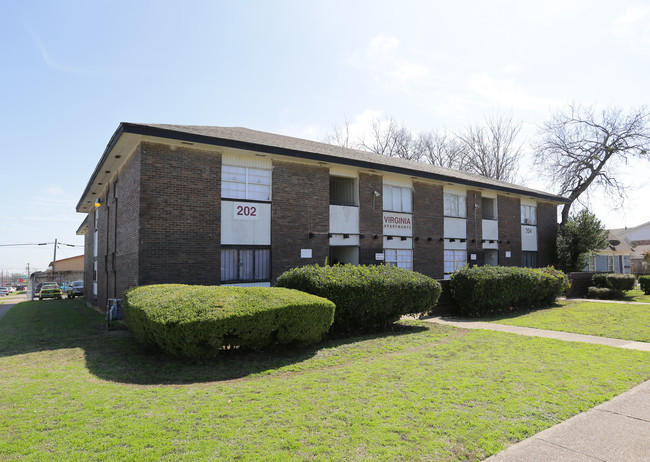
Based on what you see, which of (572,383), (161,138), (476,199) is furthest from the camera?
(476,199)

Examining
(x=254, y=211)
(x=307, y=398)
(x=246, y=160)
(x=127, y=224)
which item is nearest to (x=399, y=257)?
(x=254, y=211)

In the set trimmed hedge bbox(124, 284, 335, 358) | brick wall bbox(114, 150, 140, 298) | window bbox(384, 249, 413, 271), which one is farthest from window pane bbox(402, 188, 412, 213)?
brick wall bbox(114, 150, 140, 298)

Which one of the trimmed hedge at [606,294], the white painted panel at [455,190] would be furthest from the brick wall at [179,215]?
the trimmed hedge at [606,294]

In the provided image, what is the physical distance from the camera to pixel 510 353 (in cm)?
723

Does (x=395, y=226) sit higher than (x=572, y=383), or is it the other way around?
(x=395, y=226)

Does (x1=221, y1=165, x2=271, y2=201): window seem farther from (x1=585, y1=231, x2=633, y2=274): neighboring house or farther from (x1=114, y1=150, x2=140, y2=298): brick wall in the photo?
(x1=585, y1=231, x2=633, y2=274): neighboring house

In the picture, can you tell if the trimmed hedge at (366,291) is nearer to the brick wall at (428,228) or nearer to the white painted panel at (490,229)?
the brick wall at (428,228)

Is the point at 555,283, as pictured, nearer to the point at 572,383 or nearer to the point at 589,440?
the point at 572,383

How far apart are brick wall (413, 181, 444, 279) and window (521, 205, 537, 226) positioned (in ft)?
23.0

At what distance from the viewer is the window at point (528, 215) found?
889 inches

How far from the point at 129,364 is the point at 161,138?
6.36 metres

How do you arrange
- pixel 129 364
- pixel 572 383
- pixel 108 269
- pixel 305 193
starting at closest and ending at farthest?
pixel 572 383 < pixel 129 364 < pixel 305 193 < pixel 108 269

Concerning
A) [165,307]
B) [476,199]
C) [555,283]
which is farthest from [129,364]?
[476,199]

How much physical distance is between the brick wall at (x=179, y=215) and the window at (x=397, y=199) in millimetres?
7153
